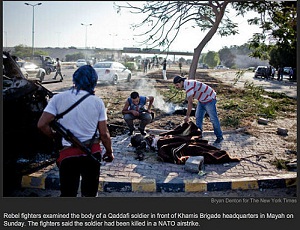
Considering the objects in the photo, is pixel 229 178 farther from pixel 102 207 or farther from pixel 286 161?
pixel 102 207

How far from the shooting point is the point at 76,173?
2637 mm

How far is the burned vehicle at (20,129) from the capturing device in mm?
4109

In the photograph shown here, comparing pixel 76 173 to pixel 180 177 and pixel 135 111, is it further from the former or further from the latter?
pixel 135 111

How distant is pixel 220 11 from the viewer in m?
10.2

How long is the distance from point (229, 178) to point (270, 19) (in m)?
8.16

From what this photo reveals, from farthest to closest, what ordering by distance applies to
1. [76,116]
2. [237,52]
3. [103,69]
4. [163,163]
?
[237,52]
[103,69]
[163,163]
[76,116]

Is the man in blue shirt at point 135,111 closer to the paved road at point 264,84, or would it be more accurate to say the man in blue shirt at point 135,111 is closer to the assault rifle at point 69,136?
the assault rifle at point 69,136

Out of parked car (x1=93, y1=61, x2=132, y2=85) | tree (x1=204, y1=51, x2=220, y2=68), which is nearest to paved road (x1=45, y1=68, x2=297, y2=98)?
parked car (x1=93, y1=61, x2=132, y2=85)

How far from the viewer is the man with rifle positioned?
2.48 m

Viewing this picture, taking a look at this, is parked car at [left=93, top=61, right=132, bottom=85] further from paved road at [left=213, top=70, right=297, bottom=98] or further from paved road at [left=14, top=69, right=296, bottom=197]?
paved road at [left=14, top=69, right=296, bottom=197]

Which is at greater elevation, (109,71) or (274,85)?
(109,71)

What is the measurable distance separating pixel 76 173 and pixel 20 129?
6.89 ft

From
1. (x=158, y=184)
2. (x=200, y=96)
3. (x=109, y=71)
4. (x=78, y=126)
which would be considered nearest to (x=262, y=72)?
(x=109, y=71)

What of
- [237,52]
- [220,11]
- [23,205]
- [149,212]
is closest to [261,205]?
[149,212]
